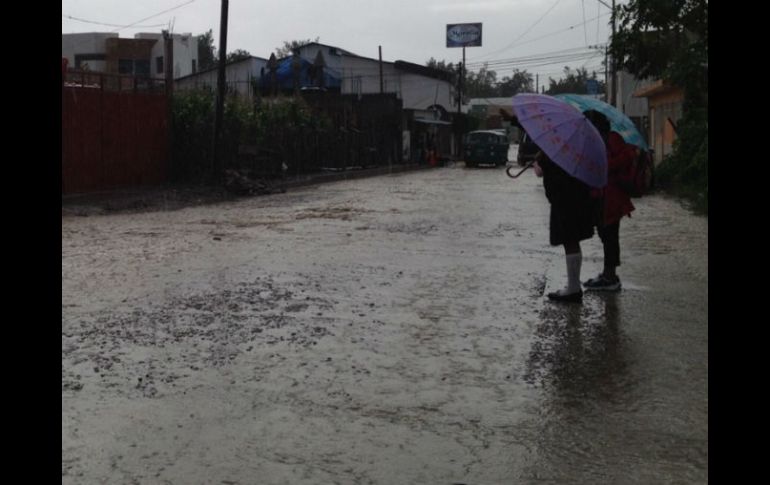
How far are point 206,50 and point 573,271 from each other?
223ft

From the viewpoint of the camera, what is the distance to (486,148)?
42.8 metres

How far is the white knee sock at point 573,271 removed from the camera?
7.99m

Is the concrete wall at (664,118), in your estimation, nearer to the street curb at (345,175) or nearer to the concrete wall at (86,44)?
the street curb at (345,175)

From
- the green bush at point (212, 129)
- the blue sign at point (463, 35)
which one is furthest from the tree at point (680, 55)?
the blue sign at point (463, 35)

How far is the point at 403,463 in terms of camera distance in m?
4.13

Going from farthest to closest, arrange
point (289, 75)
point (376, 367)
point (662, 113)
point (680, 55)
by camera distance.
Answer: point (289, 75), point (662, 113), point (680, 55), point (376, 367)

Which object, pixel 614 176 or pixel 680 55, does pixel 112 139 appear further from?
pixel 614 176

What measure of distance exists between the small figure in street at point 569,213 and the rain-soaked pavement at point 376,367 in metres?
0.29

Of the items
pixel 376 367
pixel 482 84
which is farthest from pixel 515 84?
pixel 376 367

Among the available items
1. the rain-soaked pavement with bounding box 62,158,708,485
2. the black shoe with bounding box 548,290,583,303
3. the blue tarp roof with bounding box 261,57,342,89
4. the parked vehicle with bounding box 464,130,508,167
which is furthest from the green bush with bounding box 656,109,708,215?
the blue tarp roof with bounding box 261,57,342,89
